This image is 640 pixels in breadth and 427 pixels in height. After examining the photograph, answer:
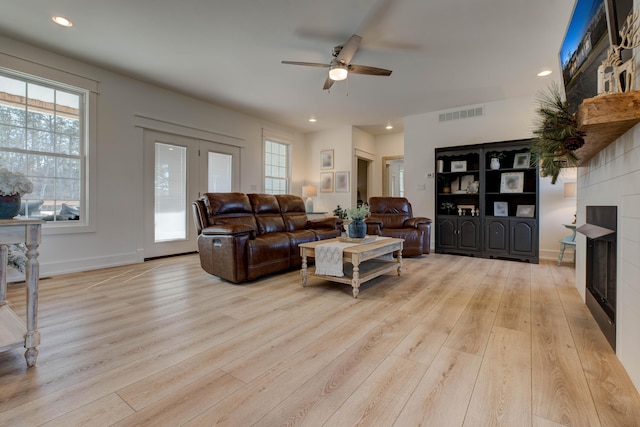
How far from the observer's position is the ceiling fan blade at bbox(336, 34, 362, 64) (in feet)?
9.45

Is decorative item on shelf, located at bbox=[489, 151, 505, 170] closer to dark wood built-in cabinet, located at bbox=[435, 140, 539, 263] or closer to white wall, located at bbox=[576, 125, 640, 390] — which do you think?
dark wood built-in cabinet, located at bbox=[435, 140, 539, 263]

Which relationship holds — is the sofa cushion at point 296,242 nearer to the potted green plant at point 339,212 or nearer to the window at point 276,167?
the potted green plant at point 339,212

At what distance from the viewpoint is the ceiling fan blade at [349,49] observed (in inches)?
113

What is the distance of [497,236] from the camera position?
4668 millimetres

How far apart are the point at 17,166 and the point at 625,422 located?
213 inches

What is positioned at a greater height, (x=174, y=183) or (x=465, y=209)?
(x=174, y=183)

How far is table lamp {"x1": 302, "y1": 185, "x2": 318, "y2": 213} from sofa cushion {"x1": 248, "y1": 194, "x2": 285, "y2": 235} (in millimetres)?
2565

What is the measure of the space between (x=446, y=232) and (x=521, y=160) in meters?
1.63

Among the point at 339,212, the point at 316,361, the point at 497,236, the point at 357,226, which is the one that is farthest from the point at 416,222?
the point at 316,361

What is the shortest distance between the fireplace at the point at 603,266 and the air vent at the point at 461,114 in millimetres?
3366

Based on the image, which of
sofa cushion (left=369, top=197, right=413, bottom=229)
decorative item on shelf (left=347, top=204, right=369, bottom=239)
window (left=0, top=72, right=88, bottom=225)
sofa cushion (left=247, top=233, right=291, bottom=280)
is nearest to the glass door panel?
window (left=0, top=72, right=88, bottom=225)

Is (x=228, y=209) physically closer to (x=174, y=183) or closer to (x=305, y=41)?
(x=174, y=183)

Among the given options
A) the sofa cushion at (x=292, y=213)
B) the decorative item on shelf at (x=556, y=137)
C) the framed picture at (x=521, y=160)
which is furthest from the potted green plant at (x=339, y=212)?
the decorative item on shelf at (x=556, y=137)

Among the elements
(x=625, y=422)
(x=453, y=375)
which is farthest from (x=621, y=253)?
(x=453, y=375)
